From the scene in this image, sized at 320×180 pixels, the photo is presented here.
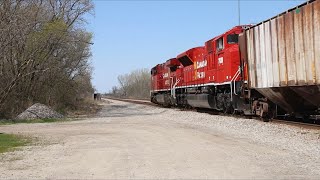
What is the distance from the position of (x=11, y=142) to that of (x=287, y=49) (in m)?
9.73

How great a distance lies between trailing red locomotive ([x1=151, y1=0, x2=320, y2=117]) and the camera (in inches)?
517

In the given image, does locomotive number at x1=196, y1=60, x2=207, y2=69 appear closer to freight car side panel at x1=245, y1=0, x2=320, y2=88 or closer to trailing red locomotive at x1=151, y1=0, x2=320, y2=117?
trailing red locomotive at x1=151, y1=0, x2=320, y2=117

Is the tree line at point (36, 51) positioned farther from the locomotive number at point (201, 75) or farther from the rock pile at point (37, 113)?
the locomotive number at point (201, 75)

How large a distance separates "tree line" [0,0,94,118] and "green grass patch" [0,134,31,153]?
8.21 metres

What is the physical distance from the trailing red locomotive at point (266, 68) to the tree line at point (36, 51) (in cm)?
1061

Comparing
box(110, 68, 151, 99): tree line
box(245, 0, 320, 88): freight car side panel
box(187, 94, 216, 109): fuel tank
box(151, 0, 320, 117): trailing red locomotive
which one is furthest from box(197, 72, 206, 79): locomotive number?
box(110, 68, 151, 99): tree line

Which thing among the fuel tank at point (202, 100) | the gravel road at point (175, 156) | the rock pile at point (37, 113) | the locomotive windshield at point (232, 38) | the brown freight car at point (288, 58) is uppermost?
the locomotive windshield at point (232, 38)

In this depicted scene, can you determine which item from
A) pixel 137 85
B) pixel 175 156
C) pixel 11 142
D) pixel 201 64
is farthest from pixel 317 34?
pixel 137 85

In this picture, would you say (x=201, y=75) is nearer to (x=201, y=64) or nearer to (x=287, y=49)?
(x=201, y=64)

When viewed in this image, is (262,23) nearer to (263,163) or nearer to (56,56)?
(263,163)

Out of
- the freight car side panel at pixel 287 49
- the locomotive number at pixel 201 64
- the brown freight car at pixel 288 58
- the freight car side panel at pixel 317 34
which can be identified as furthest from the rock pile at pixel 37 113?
the freight car side panel at pixel 317 34

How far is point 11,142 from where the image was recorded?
13.7 metres

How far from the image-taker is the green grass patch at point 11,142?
12117mm

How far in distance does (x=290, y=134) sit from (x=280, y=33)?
3.63 m
